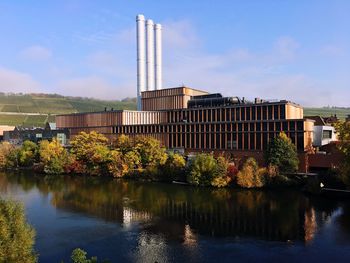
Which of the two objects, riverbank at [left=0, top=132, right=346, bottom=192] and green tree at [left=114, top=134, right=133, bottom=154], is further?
green tree at [left=114, top=134, right=133, bottom=154]

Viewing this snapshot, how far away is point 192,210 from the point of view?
53.1 metres

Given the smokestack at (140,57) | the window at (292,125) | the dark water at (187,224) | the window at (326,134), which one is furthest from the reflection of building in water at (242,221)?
the smokestack at (140,57)

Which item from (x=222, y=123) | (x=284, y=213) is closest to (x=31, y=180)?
(x=222, y=123)

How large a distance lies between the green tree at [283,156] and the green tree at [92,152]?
1558 inches

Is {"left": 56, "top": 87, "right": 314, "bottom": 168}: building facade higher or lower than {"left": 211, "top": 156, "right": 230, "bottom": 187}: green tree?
higher

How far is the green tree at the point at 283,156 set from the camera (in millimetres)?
69125

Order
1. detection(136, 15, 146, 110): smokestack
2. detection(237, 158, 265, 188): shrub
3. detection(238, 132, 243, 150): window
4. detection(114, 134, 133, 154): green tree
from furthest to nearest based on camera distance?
1. detection(136, 15, 146, 110): smokestack
2. detection(114, 134, 133, 154): green tree
3. detection(238, 132, 243, 150): window
4. detection(237, 158, 265, 188): shrub

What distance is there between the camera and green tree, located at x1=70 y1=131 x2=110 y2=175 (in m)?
89.9

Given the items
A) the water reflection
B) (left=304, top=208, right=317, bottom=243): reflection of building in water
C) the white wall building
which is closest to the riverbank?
the water reflection

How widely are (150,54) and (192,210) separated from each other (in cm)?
8107

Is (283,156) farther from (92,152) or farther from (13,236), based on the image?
(13,236)

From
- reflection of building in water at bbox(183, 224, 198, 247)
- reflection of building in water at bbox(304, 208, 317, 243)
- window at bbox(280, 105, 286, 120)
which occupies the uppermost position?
window at bbox(280, 105, 286, 120)

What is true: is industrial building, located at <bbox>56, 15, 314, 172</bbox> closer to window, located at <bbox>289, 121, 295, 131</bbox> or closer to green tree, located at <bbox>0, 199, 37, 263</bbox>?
window, located at <bbox>289, 121, 295, 131</bbox>

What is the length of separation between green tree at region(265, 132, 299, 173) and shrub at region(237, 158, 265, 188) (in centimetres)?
337
